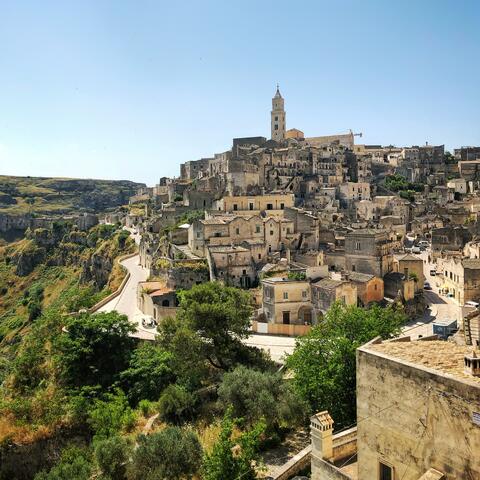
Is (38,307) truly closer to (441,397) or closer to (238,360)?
(238,360)

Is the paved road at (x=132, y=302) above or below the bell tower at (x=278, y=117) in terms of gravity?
below

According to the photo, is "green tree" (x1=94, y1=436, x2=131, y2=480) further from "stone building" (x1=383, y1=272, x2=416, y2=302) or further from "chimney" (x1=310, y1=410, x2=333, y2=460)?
"stone building" (x1=383, y1=272, x2=416, y2=302)

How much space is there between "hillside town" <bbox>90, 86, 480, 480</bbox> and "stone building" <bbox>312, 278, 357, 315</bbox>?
11cm

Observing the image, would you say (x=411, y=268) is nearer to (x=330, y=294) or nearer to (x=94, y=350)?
(x=330, y=294)

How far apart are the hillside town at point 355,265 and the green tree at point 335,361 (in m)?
1.88

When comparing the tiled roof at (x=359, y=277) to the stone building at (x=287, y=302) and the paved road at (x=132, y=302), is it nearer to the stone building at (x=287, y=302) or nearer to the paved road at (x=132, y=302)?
the stone building at (x=287, y=302)

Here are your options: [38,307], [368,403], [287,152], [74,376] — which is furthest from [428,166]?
[368,403]

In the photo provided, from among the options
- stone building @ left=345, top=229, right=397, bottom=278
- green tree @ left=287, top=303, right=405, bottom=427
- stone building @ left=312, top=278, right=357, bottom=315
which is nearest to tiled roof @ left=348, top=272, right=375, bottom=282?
stone building @ left=345, top=229, right=397, bottom=278

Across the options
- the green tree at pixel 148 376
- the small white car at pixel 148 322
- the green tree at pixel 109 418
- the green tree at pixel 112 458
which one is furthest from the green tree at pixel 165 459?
the small white car at pixel 148 322

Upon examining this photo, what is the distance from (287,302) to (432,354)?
2545 centimetres

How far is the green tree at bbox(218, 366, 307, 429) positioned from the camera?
1925cm

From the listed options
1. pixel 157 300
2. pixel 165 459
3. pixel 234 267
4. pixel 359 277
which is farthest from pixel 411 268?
pixel 165 459

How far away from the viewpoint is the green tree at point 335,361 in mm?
18281

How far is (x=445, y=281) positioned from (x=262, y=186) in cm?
3066
